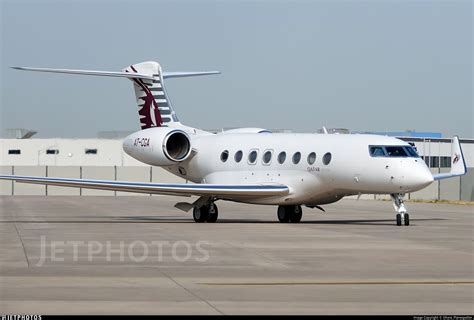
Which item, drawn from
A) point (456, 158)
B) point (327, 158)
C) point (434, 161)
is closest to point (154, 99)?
point (327, 158)

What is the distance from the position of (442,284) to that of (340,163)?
15.1m

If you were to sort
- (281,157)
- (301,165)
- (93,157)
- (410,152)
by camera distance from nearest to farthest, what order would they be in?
(410,152), (301,165), (281,157), (93,157)

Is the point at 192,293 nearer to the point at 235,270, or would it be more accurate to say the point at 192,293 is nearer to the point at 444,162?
the point at 235,270

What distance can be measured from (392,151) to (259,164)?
15.5 feet

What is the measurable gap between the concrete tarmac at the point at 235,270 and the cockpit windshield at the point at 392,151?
2488 millimetres

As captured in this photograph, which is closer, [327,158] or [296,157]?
[327,158]

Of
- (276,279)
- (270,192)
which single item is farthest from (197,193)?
(276,279)

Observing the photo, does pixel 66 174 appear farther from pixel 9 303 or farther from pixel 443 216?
pixel 9 303

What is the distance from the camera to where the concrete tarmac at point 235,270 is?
475 inches

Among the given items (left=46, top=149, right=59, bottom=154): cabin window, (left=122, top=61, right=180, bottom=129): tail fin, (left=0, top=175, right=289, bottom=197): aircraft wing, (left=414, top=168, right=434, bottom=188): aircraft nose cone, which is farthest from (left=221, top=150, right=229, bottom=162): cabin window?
(left=46, top=149, right=59, bottom=154): cabin window

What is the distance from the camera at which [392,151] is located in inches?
1146

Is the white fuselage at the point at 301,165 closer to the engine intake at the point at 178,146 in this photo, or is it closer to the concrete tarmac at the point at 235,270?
the engine intake at the point at 178,146

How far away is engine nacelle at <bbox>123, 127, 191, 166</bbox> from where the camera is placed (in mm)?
33188

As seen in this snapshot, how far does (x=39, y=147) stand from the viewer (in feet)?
262
